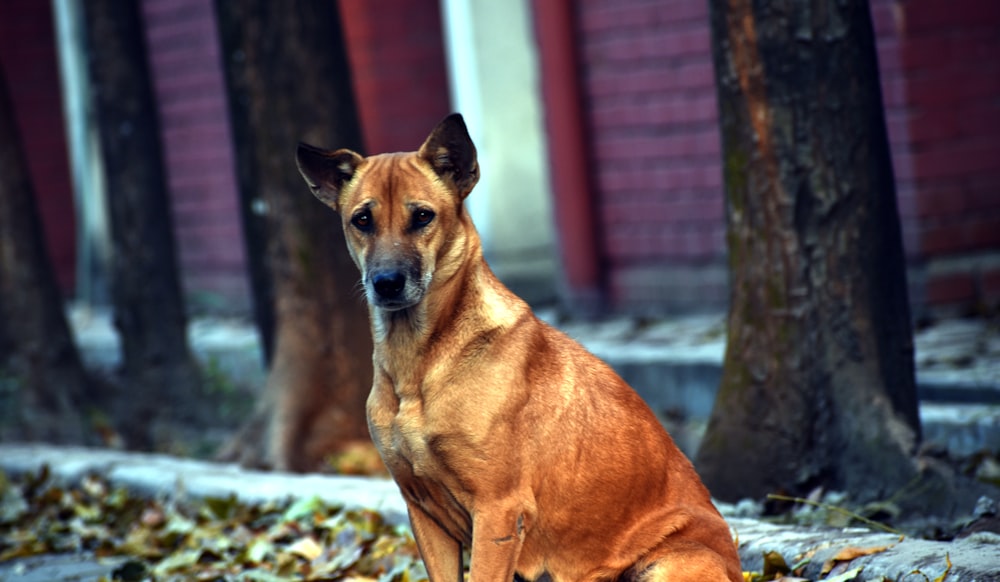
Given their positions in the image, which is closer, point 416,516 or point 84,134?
point 416,516

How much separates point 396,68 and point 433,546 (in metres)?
7.51

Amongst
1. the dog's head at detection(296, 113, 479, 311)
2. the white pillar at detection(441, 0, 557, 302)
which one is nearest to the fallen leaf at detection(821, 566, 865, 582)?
the dog's head at detection(296, 113, 479, 311)

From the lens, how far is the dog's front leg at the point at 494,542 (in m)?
3.46

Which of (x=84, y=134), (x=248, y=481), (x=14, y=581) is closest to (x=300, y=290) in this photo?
(x=248, y=481)

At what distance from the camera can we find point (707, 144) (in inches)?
340

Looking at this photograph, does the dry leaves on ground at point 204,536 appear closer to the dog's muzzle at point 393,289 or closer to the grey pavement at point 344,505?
the grey pavement at point 344,505

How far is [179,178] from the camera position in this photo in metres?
12.7

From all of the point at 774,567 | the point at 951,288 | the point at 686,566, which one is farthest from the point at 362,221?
the point at 951,288

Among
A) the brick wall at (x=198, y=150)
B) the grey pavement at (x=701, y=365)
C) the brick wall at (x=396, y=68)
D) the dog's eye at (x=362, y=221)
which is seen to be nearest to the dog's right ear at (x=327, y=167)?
the dog's eye at (x=362, y=221)

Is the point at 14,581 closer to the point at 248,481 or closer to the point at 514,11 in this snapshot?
the point at 248,481

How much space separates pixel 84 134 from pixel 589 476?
10.7m

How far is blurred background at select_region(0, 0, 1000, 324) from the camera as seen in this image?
24.2 ft

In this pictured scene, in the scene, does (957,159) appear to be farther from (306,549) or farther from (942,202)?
(306,549)

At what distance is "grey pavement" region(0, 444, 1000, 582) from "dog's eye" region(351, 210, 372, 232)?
5.47ft
